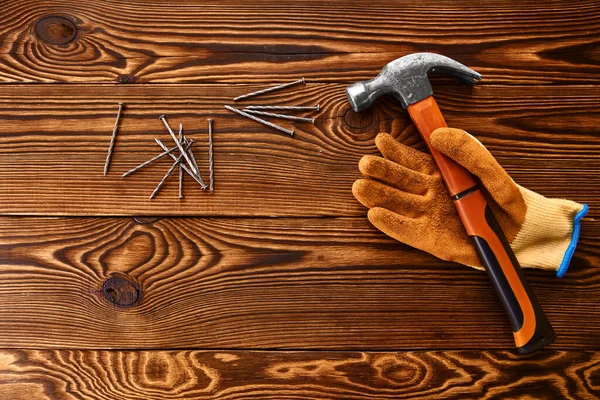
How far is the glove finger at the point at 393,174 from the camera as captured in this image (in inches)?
43.8

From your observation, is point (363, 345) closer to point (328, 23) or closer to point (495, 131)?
point (495, 131)

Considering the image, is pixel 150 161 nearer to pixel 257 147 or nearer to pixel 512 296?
pixel 257 147

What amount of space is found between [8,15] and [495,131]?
49.5 inches

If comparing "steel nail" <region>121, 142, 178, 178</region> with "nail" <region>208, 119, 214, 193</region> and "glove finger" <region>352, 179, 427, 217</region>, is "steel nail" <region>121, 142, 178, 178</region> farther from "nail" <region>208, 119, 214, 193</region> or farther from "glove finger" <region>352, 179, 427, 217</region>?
"glove finger" <region>352, 179, 427, 217</region>

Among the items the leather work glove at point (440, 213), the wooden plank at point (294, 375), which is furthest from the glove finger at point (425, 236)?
the wooden plank at point (294, 375)

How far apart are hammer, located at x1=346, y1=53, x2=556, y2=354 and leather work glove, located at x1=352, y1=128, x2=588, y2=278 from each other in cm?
4

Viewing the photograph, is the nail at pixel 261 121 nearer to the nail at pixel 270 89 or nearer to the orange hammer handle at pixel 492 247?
the nail at pixel 270 89

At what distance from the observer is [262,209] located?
1163 millimetres

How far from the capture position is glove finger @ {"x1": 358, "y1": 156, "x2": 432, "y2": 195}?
1.11m

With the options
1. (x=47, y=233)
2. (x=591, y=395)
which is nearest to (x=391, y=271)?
(x=591, y=395)

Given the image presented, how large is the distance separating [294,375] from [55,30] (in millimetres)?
1044

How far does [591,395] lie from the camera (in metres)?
1.12

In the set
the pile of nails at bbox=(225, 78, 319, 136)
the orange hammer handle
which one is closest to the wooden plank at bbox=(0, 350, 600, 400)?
Result: the orange hammer handle

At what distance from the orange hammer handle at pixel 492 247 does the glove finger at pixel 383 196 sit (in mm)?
82
